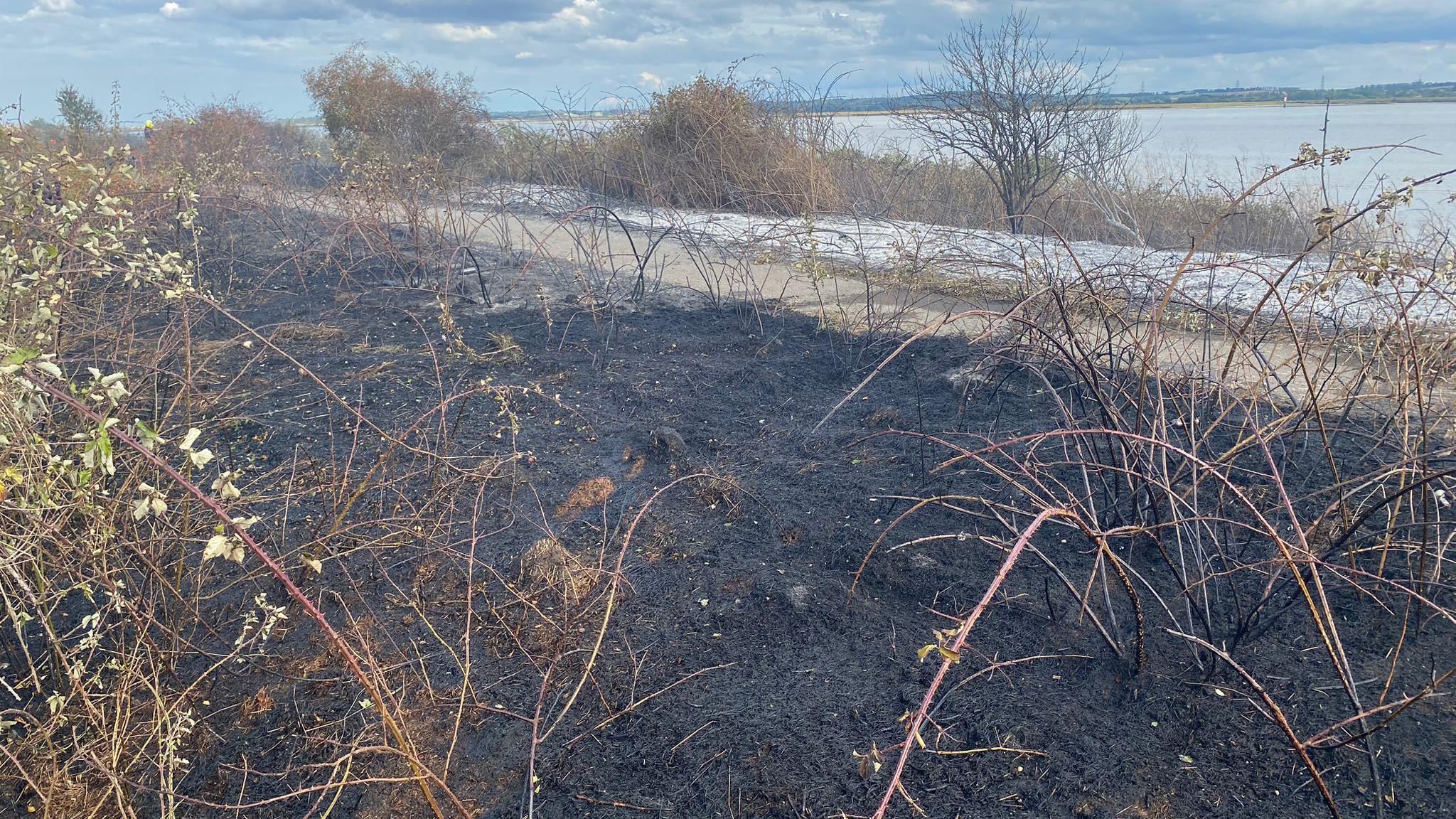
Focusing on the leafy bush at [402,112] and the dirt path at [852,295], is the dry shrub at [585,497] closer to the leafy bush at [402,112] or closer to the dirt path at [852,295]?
the dirt path at [852,295]

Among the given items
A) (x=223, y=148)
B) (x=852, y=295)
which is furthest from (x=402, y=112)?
(x=852, y=295)

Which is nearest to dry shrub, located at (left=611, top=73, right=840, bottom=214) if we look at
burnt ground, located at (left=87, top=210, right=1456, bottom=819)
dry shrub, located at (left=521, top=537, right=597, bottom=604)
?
burnt ground, located at (left=87, top=210, right=1456, bottom=819)

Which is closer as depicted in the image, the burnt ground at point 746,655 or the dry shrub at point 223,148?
the burnt ground at point 746,655

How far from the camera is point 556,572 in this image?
9.39ft

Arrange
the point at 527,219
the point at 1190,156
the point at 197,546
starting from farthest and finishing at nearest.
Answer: the point at 1190,156 < the point at 527,219 < the point at 197,546

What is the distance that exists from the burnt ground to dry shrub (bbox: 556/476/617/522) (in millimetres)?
24

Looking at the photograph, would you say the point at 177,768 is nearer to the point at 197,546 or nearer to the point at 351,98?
the point at 197,546

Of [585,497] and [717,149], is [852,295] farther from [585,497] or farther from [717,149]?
[717,149]

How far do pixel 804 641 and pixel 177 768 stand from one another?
167 cm

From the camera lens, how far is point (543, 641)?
262 centimetres

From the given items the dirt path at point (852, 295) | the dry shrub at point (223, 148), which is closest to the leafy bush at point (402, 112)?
the dry shrub at point (223, 148)

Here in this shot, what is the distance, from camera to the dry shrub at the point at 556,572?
2.74 meters

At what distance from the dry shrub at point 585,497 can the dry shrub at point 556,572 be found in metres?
0.38

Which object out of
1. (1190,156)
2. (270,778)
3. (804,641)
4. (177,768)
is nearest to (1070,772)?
(804,641)
